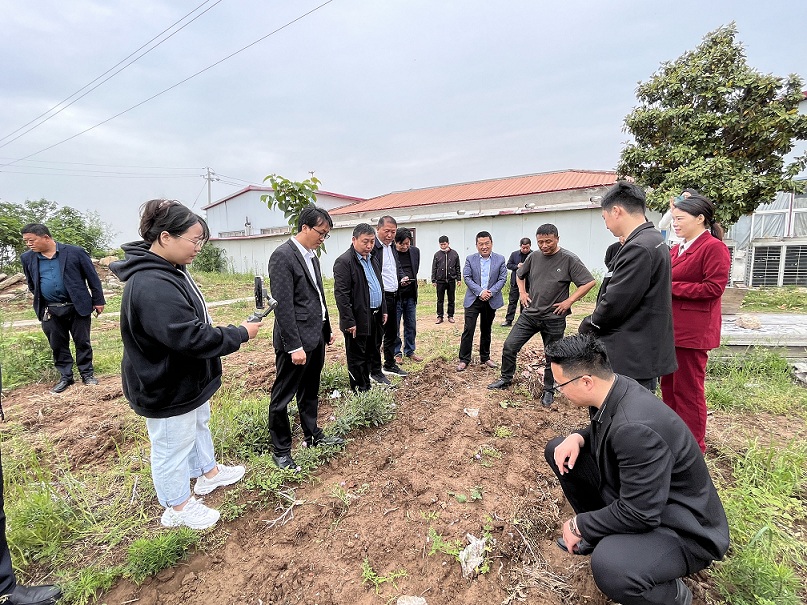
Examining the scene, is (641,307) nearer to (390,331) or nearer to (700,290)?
(700,290)

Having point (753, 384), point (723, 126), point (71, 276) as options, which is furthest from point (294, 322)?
point (723, 126)

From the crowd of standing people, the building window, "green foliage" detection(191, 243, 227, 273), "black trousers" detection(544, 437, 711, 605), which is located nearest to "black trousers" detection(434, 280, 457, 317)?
the crowd of standing people

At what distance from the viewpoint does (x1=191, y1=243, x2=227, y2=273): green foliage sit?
2188cm

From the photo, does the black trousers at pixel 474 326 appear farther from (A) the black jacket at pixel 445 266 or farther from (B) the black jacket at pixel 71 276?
(B) the black jacket at pixel 71 276

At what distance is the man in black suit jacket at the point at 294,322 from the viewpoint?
2643 millimetres

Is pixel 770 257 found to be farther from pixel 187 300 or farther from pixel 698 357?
pixel 187 300

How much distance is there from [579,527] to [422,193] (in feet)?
63.9

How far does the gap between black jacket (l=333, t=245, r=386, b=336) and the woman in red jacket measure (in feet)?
8.53

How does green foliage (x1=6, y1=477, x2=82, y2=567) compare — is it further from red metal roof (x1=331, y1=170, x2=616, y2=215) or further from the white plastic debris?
red metal roof (x1=331, y1=170, x2=616, y2=215)

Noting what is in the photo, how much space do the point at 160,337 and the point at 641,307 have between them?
2.76m

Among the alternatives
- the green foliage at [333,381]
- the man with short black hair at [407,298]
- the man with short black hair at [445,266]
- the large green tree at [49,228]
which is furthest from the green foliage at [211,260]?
the green foliage at [333,381]

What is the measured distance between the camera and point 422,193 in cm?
1995

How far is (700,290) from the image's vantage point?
8.77 ft

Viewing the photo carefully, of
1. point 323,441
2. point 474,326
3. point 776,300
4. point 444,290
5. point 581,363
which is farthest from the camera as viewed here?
point 776,300
